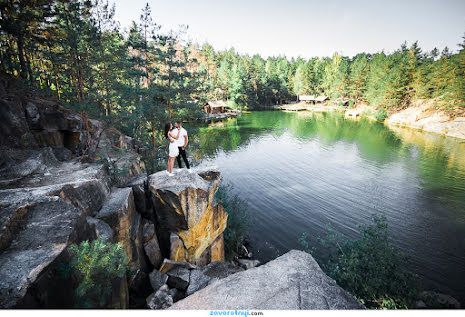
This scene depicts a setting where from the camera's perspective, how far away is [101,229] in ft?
19.9

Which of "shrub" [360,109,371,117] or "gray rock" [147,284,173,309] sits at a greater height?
"shrub" [360,109,371,117]

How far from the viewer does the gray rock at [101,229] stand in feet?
19.0

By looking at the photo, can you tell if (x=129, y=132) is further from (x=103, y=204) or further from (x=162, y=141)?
(x=103, y=204)

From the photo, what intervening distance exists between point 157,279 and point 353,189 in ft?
61.3

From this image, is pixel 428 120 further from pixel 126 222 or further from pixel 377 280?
pixel 126 222

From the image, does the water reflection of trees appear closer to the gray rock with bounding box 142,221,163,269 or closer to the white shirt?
the white shirt

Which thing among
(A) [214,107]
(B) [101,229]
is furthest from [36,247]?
(A) [214,107]

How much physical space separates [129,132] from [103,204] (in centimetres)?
1508

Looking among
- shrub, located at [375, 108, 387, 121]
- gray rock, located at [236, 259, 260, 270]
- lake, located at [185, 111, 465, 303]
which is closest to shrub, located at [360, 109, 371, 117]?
shrub, located at [375, 108, 387, 121]

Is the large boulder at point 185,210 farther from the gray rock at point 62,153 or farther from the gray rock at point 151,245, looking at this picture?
the gray rock at point 62,153

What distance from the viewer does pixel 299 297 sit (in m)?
3.85

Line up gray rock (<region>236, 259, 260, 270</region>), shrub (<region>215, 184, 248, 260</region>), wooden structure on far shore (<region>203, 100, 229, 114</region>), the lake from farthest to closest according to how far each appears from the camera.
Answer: wooden structure on far shore (<region>203, 100, 229, 114</region>), the lake, shrub (<region>215, 184, 248, 260</region>), gray rock (<region>236, 259, 260, 270</region>)

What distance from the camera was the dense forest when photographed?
11891mm

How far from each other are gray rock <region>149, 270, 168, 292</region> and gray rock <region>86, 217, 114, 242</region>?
9.19ft
